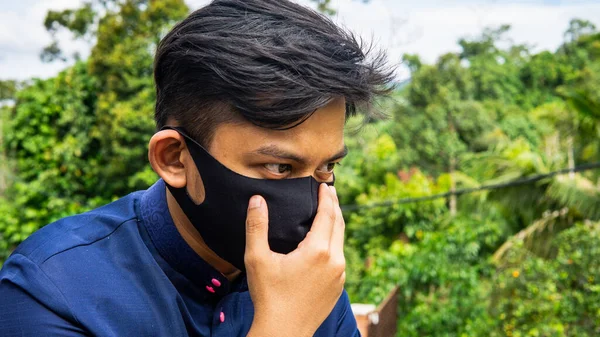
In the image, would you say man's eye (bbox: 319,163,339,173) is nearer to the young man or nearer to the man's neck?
the young man

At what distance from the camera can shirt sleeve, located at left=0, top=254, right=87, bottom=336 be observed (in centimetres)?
138

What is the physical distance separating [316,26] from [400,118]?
22.9 m

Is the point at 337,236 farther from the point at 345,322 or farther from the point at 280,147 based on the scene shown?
the point at 345,322

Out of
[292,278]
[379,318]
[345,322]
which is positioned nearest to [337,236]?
[292,278]

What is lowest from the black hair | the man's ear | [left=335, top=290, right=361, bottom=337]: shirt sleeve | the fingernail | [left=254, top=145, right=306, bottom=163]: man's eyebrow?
[left=335, top=290, right=361, bottom=337]: shirt sleeve

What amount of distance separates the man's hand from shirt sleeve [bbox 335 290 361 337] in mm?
336

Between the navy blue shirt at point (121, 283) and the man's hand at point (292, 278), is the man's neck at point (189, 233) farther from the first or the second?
the man's hand at point (292, 278)

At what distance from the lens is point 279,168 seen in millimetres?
1638

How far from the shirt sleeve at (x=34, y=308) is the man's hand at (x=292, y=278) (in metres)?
0.42

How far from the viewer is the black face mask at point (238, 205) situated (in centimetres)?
164

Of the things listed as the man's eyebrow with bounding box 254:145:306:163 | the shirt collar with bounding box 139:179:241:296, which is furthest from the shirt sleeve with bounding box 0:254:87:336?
the man's eyebrow with bounding box 254:145:306:163

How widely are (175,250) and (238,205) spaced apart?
0.71ft

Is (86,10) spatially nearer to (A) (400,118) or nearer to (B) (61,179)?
(B) (61,179)

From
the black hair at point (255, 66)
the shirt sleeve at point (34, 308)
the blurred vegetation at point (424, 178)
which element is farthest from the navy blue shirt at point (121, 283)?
the blurred vegetation at point (424, 178)
